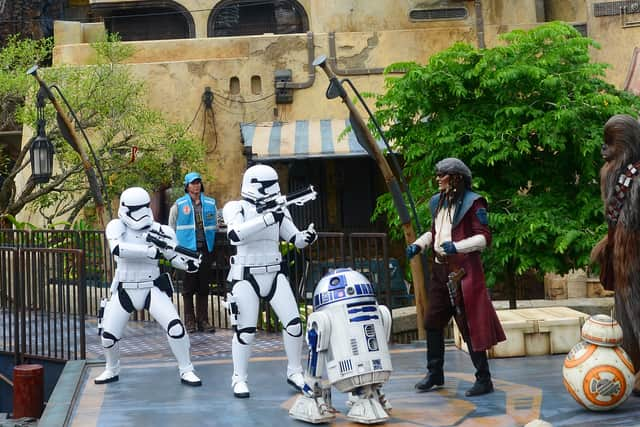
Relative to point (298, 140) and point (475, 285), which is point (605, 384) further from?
point (298, 140)

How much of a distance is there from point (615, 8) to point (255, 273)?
39.5 ft

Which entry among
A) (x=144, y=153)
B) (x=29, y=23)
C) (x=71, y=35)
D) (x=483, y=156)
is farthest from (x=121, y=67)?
(x=29, y=23)

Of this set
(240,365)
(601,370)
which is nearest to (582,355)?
(601,370)

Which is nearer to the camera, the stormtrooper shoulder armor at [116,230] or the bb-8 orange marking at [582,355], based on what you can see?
the bb-8 orange marking at [582,355]

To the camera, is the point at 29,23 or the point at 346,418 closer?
the point at 346,418

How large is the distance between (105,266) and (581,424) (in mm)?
7570

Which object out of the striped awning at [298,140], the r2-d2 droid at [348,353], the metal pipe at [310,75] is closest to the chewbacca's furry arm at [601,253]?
the r2-d2 droid at [348,353]

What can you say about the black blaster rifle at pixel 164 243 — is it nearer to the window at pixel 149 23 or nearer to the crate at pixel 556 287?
the crate at pixel 556 287

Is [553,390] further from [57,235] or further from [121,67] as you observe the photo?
[121,67]

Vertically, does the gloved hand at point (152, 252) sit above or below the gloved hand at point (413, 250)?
above

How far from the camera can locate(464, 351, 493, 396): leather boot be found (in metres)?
7.76

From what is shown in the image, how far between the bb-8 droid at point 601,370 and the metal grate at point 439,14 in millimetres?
13943

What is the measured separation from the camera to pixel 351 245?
10.8 metres

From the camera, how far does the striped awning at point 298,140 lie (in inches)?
706
